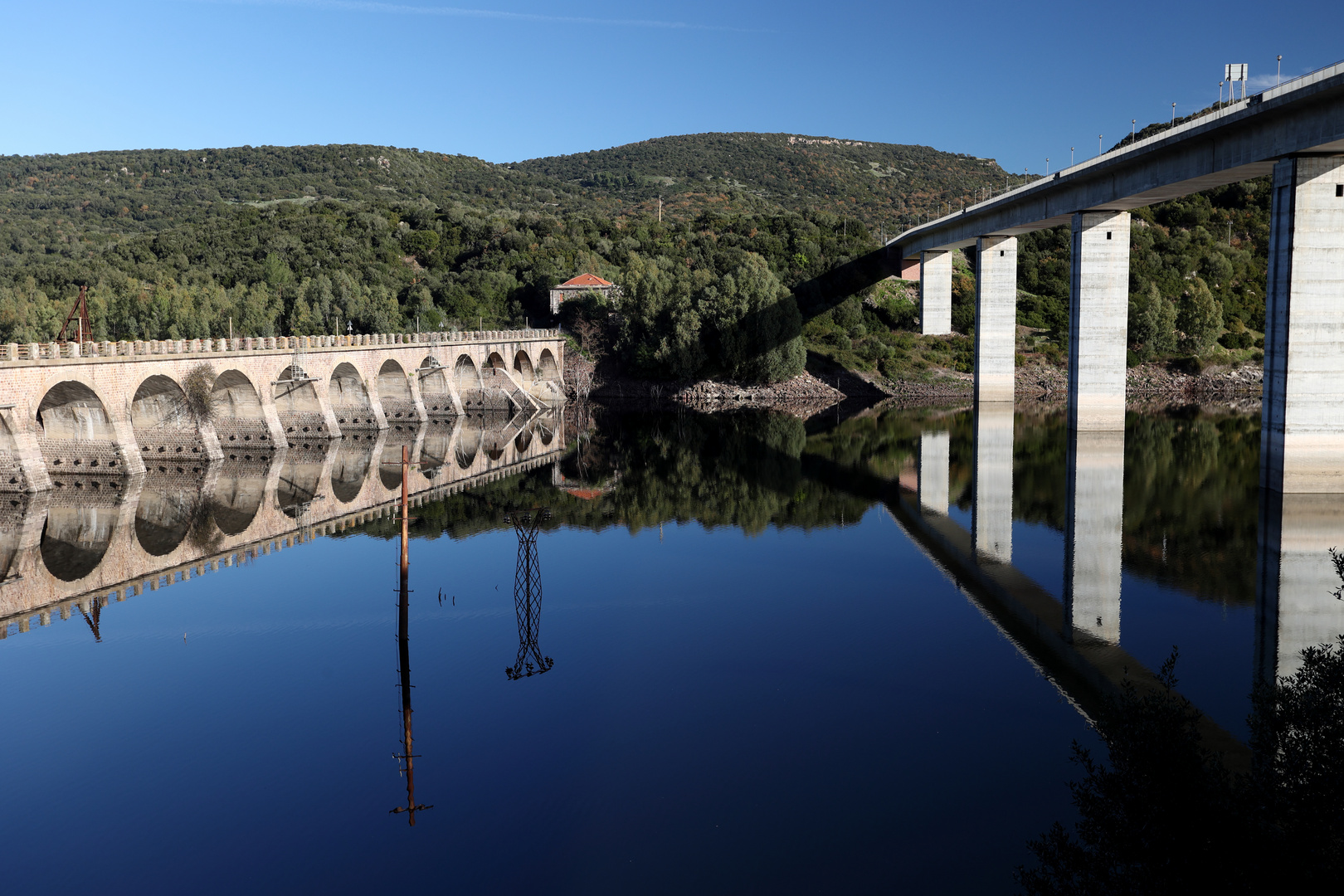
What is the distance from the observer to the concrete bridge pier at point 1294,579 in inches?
691

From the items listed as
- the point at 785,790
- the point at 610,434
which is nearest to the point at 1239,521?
the point at 785,790

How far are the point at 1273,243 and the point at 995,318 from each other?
30.2 m

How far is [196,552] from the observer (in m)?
26.7

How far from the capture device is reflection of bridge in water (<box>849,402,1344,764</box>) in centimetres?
1708

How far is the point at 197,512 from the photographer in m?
31.6

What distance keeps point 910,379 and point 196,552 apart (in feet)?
173

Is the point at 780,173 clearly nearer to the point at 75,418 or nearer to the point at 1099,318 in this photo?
the point at 1099,318

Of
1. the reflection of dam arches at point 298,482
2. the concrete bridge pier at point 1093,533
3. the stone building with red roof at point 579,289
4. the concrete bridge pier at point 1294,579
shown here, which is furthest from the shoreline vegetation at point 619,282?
the concrete bridge pier at point 1294,579

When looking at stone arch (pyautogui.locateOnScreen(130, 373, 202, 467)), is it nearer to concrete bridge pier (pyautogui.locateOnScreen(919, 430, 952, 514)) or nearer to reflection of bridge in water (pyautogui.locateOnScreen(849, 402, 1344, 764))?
reflection of bridge in water (pyautogui.locateOnScreen(849, 402, 1344, 764))

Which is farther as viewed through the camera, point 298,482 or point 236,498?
point 298,482

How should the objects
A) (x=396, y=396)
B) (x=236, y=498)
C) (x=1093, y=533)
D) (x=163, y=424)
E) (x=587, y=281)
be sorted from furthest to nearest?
(x=587, y=281) → (x=396, y=396) → (x=163, y=424) → (x=236, y=498) → (x=1093, y=533)

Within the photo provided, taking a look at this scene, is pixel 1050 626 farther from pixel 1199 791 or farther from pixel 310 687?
pixel 310 687

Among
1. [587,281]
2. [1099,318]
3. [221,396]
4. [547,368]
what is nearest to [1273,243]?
[1099,318]

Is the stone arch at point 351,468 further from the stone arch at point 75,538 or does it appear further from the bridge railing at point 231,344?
the stone arch at point 75,538
